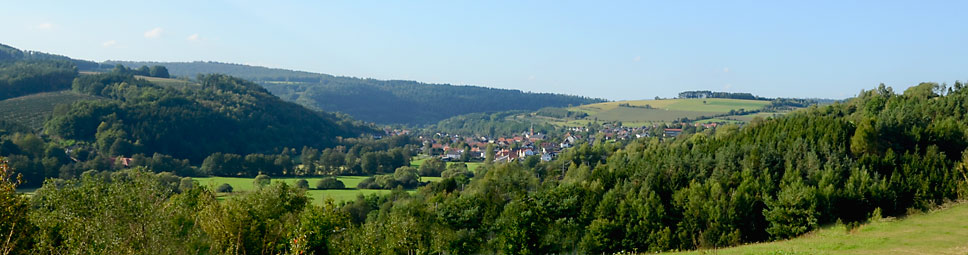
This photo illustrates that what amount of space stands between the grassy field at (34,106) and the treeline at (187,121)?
359 cm

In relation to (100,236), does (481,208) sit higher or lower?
lower

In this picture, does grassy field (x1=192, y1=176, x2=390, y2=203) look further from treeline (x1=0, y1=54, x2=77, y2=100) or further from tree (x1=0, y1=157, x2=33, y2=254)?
treeline (x1=0, y1=54, x2=77, y2=100)

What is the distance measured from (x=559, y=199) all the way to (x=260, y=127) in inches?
4535

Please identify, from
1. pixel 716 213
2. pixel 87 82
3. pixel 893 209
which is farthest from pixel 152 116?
pixel 893 209

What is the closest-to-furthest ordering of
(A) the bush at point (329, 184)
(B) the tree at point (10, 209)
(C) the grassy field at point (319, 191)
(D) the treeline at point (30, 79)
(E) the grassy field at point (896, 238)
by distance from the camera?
(B) the tree at point (10, 209) → (E) the grassy field at point (896, 238) → (C) the grassy field at point (319, 191) → (A) the bush at point (329, 184) → (D) the treeline at point (30, 79)

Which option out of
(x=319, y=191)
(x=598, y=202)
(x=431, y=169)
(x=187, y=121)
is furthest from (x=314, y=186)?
(x=187, y=121)

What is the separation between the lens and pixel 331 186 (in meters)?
89.6

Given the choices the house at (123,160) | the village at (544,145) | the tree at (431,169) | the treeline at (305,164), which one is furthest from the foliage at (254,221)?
the village at (544,145)

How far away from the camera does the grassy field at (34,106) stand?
4724 inches

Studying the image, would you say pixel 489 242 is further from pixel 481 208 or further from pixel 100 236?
pixel 100 236

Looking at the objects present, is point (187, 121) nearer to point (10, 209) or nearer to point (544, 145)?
point (544, 145)

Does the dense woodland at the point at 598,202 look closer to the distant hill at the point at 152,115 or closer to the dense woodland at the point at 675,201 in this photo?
the dense woodland at the point at 675,201

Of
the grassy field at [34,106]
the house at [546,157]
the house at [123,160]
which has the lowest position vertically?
the house at [123,160]

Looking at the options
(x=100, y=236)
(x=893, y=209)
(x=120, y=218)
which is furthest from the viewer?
(x=893, y=209)
